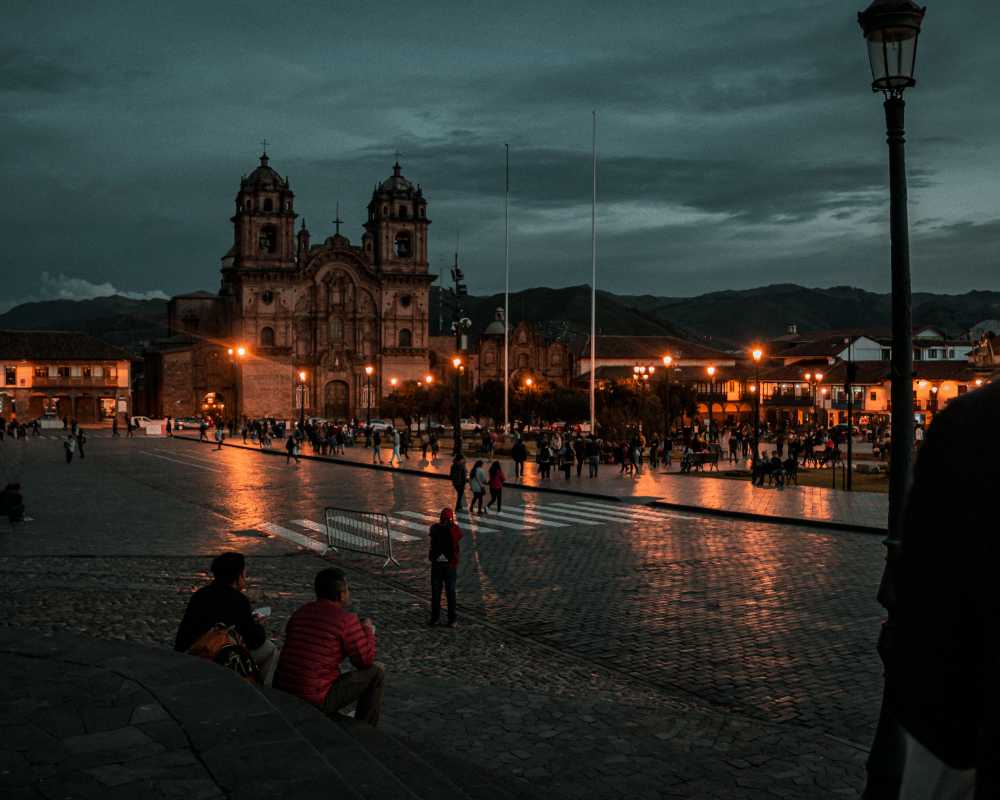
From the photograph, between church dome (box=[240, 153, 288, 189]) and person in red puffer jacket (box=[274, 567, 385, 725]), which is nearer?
person in red puffer jacket (box=[274, 567, 385, 725])

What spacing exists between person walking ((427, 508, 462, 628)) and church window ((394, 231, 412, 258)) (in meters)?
86.2

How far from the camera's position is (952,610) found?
1.31 meters

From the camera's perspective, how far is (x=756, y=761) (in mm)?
6449

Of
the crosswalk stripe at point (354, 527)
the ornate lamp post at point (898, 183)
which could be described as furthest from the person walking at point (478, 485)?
the ornate lamp post at point (898, 183)

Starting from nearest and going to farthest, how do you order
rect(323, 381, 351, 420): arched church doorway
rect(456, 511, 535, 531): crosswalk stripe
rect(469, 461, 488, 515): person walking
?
rect(456, 511, 535, 531): crosswalk stripe → rect(469, 461, 488, 515): person walking → rect(323, 381, 351, 420): arched church doorway

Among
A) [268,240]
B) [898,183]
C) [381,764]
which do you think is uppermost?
[268,240]

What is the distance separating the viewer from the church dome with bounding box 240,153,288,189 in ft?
295

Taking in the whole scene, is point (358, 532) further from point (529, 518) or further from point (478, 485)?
point (478, 485)

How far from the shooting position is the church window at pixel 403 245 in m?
95.1

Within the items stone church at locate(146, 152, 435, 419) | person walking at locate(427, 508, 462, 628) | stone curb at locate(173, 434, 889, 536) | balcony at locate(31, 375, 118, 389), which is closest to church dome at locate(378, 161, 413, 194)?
stone church at locate(146, 152, 435, 419)

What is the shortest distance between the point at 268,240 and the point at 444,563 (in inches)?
3345

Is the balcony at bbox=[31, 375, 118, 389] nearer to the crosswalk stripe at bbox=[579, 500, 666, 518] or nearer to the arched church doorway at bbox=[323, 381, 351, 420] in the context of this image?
the arched church doorway at bbox=[323, 381, 351, 420]

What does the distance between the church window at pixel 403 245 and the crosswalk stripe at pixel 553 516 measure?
7496 cm

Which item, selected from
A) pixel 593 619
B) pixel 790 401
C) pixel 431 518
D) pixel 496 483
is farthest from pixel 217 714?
pixel 790 401
